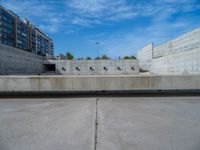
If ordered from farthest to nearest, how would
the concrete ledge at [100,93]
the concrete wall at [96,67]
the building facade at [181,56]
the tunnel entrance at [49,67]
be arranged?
the tunnel entrance at [49,67], the concrete wall at [96,67], the building facade at [181,56], the concrete ledge at [100,93]

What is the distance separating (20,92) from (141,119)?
207 inches

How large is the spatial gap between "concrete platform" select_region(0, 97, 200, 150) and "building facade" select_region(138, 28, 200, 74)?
13.1 m

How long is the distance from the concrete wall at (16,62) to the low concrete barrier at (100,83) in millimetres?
13725

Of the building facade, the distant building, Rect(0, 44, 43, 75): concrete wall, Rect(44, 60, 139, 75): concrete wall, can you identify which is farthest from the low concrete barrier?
the distant building

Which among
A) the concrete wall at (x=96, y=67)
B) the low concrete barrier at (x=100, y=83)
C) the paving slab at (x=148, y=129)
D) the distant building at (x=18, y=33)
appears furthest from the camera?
the distant building at (x=18, y=33)

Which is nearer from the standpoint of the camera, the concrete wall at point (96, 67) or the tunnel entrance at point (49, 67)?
the concrete wall at point (96, 67)

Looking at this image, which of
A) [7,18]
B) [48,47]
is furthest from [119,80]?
[48,47]

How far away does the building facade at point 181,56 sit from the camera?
15094mm

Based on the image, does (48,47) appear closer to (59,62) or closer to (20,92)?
(59,62)

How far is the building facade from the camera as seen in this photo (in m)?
15.1

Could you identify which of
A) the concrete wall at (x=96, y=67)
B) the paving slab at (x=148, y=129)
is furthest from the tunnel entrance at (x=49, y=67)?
the paving slab at (x=148, y=129)

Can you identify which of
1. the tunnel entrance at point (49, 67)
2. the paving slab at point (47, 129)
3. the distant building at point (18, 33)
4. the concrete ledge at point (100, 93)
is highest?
the distant building at point (18, 33)

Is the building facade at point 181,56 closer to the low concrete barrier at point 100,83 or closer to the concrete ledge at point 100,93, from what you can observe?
the concrete ledge at point 100,93

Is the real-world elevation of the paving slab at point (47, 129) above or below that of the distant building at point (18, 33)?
below
